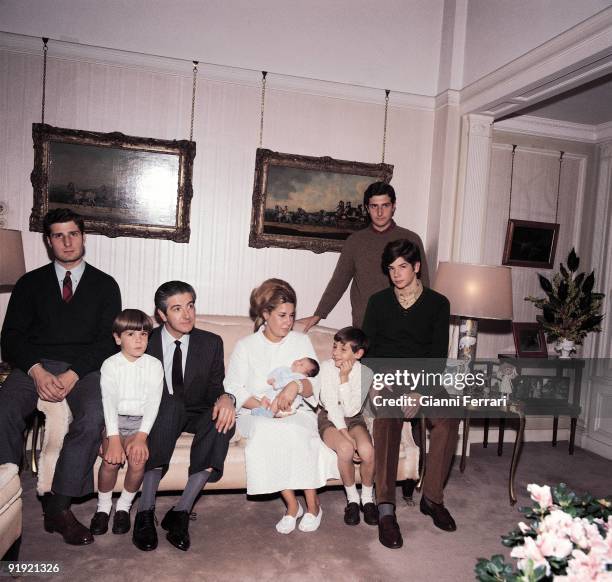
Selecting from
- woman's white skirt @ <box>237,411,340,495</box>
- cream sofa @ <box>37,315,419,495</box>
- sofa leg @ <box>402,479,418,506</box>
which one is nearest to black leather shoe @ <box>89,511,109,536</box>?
cream sofa @ <box>37,315,419,495</box>

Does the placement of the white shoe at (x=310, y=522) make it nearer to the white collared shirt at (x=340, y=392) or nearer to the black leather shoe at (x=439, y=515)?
the white collared shirt at (x=340, y=392)

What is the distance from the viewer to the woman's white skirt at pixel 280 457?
9.77ft

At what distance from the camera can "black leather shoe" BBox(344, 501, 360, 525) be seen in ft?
10.3

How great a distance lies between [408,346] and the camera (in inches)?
137

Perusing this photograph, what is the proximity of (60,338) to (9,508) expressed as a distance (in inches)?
54.0

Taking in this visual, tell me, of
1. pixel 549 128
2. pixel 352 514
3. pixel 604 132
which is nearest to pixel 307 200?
pixel 352 514

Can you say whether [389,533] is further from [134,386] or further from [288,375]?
[134,386]

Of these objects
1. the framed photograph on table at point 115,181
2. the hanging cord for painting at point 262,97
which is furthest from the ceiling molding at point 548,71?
the framed photograph on table at point 115,181

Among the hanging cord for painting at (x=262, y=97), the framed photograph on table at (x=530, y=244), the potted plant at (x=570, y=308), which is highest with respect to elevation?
the hanging cord for painting at (x=262, y=97)

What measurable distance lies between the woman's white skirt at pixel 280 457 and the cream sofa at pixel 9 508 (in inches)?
47.5

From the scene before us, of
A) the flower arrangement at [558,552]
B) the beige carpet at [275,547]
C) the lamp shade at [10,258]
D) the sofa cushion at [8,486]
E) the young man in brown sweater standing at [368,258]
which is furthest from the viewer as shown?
the young man in brown sweater standing at [368,258]

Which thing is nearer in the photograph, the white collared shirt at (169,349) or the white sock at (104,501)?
the white sock at (104,501)

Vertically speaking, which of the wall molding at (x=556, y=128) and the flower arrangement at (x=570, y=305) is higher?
the wall molding at (x=556, y=128)

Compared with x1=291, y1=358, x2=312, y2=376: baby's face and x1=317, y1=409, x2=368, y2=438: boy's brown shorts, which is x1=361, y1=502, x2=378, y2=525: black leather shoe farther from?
x1=291, y1=358, x2=312, y2=376: baby's face
